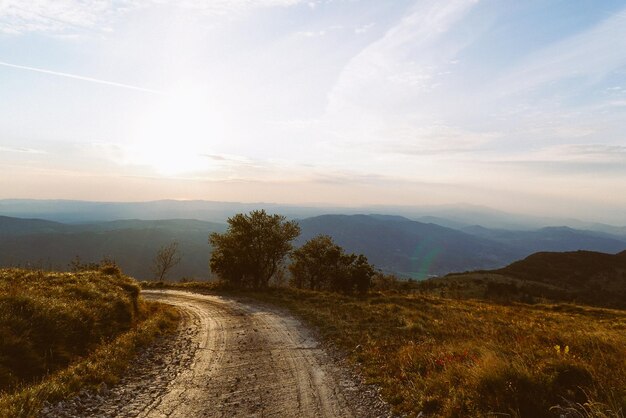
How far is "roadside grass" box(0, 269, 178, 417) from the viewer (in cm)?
995

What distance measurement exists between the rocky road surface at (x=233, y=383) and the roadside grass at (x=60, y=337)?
2.12 ft

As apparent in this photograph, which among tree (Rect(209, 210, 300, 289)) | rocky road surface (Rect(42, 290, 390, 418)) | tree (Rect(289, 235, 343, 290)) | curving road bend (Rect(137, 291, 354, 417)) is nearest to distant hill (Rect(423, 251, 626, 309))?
tree (Rect(289, 235, 343, 290))

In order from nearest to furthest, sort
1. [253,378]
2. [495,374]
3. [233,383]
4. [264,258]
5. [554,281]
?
[495,374], [233,383], [253,378], [264,258], [554,281]

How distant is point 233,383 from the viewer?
Result: 39.3 feet

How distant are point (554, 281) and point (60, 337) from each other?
12374 centimetres

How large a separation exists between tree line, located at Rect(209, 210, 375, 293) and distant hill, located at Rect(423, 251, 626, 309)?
23770mm

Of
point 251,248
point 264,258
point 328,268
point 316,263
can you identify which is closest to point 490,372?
point 251,248

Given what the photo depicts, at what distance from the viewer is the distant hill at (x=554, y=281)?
70562mm

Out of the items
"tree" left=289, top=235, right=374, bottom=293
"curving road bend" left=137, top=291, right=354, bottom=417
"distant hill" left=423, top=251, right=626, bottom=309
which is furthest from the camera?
"distant hill" left=423, top=251, right=626, bottom=309

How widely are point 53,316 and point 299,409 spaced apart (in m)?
11.0

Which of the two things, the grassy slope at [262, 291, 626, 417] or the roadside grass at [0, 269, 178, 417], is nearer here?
the grassy slope at [262, 291, 626, 417]

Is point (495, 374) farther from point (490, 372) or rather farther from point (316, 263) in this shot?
point (316, 263)

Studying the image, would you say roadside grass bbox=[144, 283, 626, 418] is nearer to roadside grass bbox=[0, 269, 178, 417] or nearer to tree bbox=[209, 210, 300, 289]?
roadside grass bbox=[0, 269, 178, 417]

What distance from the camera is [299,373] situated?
42.9 ft
